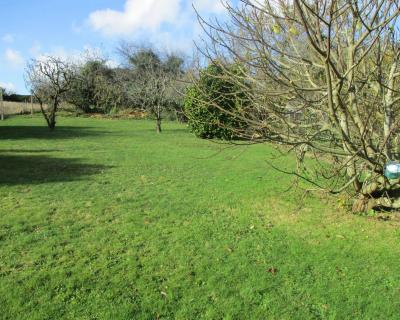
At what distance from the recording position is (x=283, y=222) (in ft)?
19.7

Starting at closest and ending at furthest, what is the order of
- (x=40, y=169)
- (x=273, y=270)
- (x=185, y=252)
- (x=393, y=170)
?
1. (x=393, y=170)
2. (x=273, y=270)
3. (x=185, y=252)
4. (x=40, y=169)

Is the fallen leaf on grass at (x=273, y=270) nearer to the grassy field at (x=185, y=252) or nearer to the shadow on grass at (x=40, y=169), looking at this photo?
the grassy field at (x=185, y=252)

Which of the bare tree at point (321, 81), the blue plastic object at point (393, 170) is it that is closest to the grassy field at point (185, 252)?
the bare tree at point (321, 81)

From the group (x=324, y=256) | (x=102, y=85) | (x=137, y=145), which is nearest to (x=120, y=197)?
(x=324, y=256)

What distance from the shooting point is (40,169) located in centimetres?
964

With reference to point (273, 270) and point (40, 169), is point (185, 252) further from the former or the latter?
point (40, 169)

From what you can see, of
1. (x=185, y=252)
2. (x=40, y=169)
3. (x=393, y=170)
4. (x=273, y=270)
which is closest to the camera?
(x=393, y=170)

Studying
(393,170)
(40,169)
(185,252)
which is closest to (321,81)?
(393,170)

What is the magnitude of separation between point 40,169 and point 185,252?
6.11 m

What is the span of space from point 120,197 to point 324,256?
3839 millimetres

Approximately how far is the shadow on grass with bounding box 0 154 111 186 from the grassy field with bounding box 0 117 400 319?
0.10 metres

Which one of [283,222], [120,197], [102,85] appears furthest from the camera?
[102,85]

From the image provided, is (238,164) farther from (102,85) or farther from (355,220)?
(102,85)

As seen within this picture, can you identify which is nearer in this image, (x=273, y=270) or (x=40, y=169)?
(x=273, y=270)
